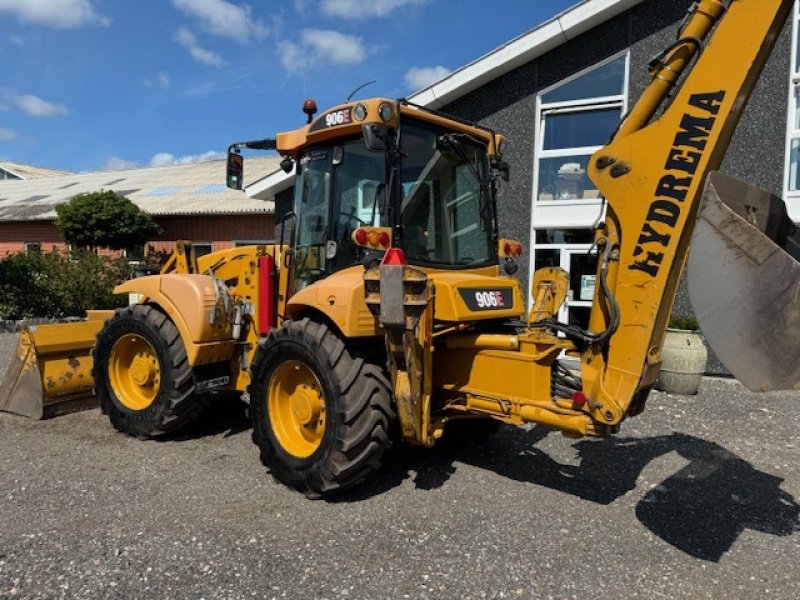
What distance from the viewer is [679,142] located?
3.35 m

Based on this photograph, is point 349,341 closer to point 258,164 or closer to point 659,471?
point 659,471

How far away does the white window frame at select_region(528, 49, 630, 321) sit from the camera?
933 centimetres

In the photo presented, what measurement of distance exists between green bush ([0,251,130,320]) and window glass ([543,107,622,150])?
35.0 ft

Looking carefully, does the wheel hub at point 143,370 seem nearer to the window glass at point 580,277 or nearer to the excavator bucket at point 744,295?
the excavator bucket at point 744,295

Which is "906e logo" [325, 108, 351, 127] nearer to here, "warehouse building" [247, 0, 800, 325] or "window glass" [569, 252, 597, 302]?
"warehouse building" [247, 0, 800, 325]

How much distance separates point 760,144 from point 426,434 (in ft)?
24.7

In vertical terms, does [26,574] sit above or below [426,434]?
below

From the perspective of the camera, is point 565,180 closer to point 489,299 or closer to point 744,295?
point 489,299

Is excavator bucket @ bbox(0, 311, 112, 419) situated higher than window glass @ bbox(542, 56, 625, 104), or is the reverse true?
window glass @ bbox(542, 56, 625, 104)

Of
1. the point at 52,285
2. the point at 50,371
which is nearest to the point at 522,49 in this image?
the point at 50,371

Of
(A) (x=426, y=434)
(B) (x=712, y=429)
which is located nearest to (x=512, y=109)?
(B) (x=712, y=429)

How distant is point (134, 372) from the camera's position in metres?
5.64

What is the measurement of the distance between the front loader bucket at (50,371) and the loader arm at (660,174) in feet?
16.4

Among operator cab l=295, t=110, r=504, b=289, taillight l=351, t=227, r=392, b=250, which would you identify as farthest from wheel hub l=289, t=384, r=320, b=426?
taillight l=351, t=227, r=392, b=250
